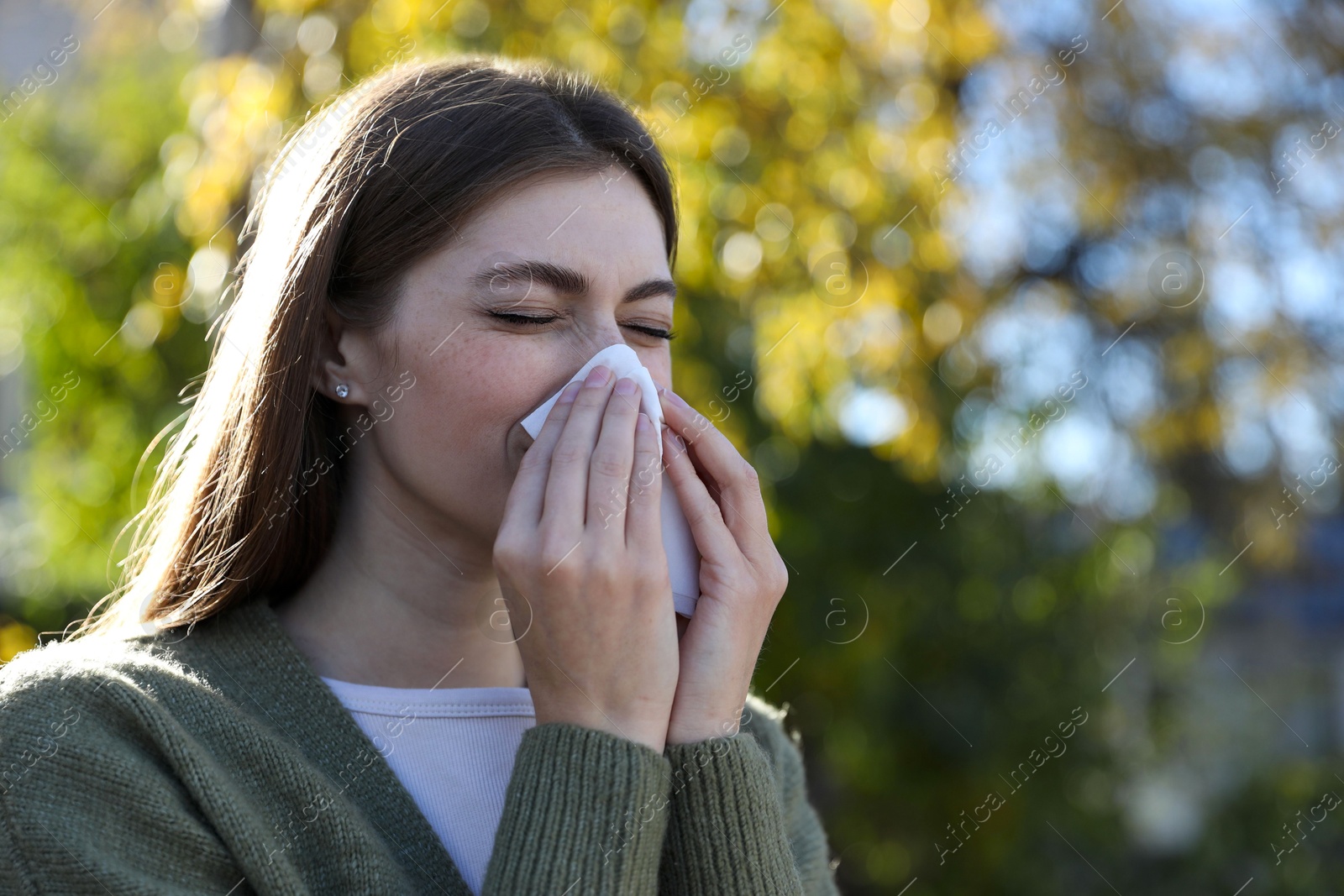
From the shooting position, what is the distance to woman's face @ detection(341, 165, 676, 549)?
6.12 feet

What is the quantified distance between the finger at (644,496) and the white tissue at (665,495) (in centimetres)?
2

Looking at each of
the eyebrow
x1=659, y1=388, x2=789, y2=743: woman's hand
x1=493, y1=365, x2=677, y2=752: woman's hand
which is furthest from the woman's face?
x1=659, y1=388, x2=789, y2=743: woman's hand

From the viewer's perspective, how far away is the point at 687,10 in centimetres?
388

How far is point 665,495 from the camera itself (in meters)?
1.95

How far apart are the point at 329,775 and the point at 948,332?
10.6 ft

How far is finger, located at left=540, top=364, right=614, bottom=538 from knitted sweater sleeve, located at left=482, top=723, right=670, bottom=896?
1.00 ft

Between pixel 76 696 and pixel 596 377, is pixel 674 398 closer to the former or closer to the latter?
pixel 596 377

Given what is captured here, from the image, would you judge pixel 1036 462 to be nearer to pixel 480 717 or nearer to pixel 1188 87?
pixel 1188 87

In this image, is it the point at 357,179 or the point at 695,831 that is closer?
the point at 695,831

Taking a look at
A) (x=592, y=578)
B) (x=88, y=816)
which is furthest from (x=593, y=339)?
(x=88, y=816)

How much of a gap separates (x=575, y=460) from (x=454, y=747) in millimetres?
561

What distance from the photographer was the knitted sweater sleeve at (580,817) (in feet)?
5.18

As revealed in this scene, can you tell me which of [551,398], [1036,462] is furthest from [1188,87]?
[551,398]

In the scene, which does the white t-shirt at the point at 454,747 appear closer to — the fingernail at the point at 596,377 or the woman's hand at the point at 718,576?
the woman's hand at the point at 718,576
